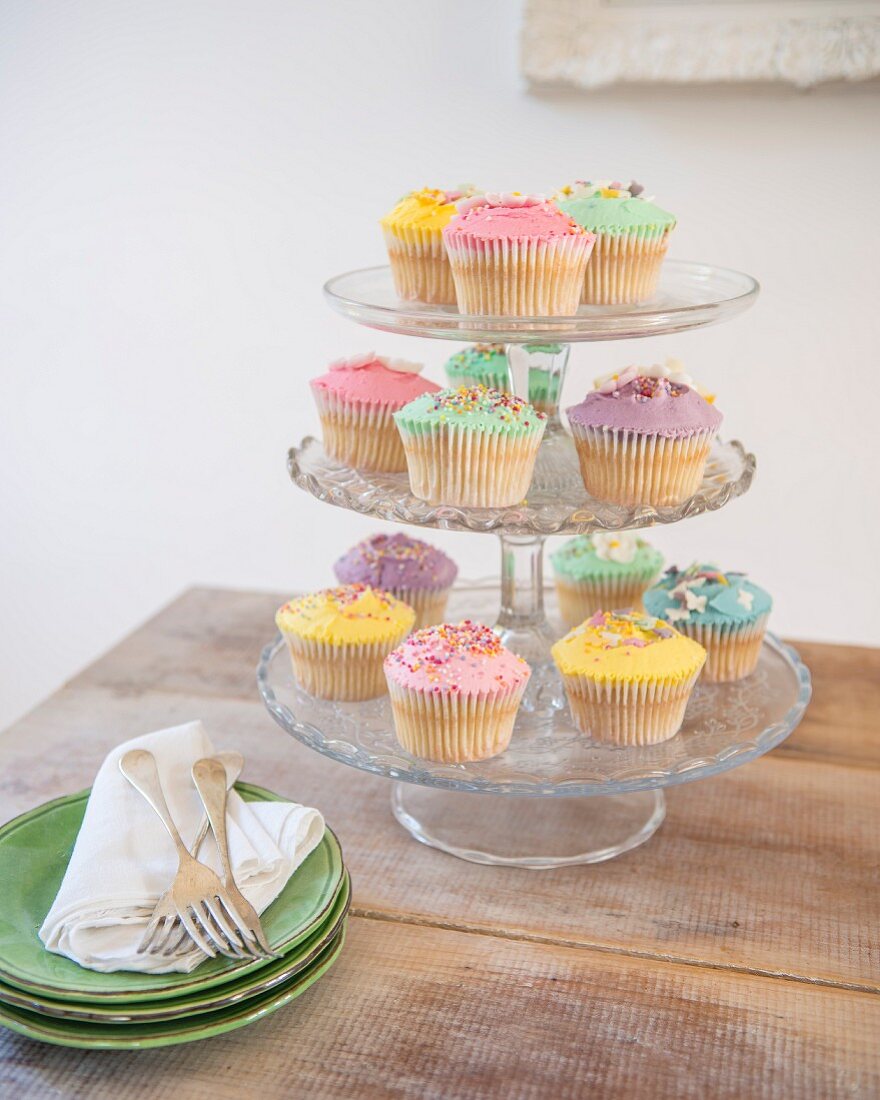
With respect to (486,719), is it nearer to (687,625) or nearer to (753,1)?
(687,625)

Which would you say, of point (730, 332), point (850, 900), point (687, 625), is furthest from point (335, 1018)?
point (730, 332)

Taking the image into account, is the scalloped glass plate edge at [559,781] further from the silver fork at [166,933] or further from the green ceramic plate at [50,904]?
the silver fork at [166,933]

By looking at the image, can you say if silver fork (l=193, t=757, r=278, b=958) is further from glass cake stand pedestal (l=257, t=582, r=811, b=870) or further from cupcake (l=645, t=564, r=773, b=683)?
cupcake (l=645, t=564, r=773, b=683)

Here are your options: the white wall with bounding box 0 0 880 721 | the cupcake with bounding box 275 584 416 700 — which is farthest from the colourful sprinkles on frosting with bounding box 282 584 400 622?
the white wall with bounding box 0 0 880 721

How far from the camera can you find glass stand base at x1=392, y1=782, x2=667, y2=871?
3.55ft

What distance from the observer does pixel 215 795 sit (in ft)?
3.36

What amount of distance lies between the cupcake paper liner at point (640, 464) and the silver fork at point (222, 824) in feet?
1.45

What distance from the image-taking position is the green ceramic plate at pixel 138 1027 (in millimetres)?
785

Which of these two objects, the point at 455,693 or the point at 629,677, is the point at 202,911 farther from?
the point at 629,677

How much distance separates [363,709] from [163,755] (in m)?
0.23

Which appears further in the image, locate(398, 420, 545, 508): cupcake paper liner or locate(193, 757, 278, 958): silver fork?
locate(398, 420, 545, 508): cupcake paper liner

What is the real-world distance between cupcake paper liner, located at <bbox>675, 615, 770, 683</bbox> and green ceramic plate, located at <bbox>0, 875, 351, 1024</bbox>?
1.88ft

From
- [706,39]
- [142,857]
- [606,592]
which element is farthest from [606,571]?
[706,39]

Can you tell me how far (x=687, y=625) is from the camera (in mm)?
1263
